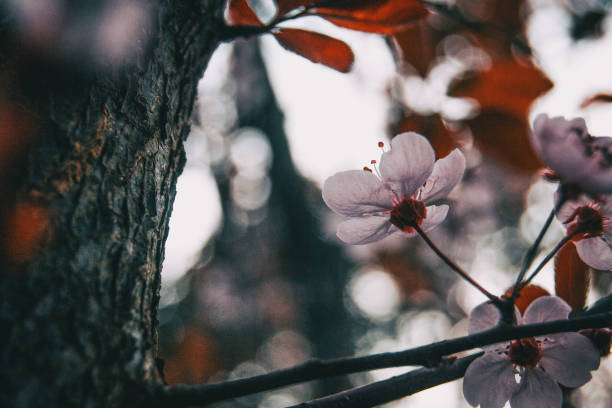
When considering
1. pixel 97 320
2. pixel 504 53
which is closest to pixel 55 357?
pixel 97 320

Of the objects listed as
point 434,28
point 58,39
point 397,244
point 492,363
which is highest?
point 397,244

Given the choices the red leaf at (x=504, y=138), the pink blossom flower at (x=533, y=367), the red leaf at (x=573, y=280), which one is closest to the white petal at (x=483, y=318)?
the pink blossom flower at (x=533, y=367)

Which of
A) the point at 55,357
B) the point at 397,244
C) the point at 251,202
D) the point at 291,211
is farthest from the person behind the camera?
the point at 251,202

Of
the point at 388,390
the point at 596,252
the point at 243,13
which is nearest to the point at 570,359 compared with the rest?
the point at 596,252

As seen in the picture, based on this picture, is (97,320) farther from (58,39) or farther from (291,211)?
(291,211)

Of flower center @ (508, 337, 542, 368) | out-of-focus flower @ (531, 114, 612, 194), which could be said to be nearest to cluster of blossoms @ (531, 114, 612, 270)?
out-of-focus flower @ (531, 114, 612, 194)

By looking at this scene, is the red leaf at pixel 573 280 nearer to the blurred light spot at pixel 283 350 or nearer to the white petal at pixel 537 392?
the white petal at pixel 537 392

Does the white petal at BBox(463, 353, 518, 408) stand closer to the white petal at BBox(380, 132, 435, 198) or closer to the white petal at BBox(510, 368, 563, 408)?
the white petal at BBox(510, 368, 563, 408)

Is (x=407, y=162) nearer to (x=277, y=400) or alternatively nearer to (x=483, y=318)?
(x=483, y=318)
